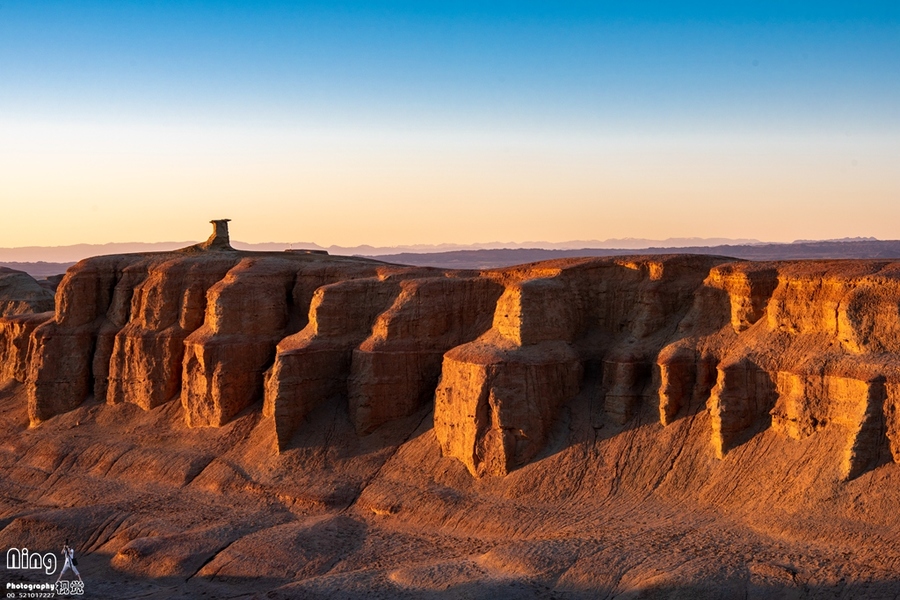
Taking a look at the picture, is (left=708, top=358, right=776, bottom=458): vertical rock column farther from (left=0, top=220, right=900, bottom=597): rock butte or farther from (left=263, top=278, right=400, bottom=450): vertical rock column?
(left=263, top=278, right=400, bottom=450): vertical rock column

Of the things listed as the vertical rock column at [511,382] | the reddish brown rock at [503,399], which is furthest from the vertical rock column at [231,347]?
the reddish brown rock at [503,399]

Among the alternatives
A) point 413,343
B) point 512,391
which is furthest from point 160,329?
point 512,391

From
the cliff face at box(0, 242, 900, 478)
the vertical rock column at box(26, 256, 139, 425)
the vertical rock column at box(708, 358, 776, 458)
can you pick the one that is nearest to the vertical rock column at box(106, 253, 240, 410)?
the cliff face at box(0, 242, 900, 478)

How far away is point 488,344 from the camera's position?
44094 millimetres

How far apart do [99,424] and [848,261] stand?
43.5 meters

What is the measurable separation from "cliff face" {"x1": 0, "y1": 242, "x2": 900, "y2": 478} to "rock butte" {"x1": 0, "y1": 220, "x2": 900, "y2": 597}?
0.11 metres

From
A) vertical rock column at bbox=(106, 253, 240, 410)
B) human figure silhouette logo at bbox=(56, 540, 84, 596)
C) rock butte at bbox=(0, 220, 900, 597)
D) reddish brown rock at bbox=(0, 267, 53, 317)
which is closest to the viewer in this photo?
rock butte at bbox=(0, 220, 900, 597)

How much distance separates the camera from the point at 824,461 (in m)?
35.2

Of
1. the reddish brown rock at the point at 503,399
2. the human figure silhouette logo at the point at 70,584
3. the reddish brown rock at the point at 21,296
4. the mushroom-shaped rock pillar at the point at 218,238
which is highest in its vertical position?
the mushroom-shaped rock pillar at the point at 218,238

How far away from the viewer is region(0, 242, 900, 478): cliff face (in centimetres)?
3694

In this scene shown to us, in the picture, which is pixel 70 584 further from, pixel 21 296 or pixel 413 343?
pixel 21 296

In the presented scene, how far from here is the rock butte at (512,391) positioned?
117 feet

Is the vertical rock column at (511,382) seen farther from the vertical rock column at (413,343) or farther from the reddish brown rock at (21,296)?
the reddish brown rock at (21,296)

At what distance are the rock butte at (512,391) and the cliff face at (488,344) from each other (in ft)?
0.35
